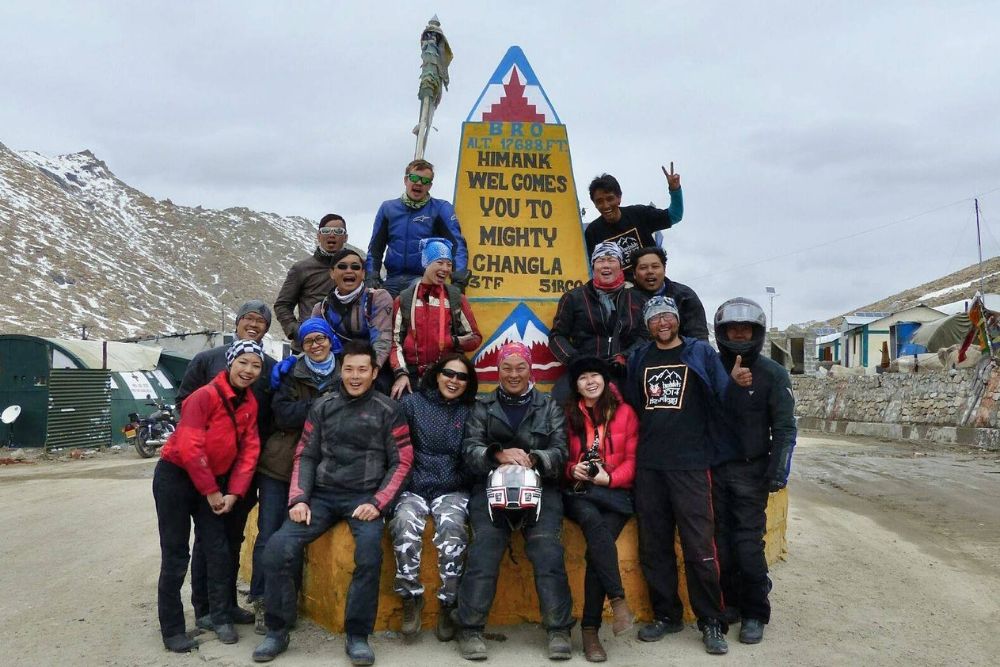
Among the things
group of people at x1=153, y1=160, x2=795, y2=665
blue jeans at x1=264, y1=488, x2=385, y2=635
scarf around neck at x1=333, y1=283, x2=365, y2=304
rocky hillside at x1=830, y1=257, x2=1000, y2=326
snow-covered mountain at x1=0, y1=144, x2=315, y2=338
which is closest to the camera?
blue jeans at x1=264, y1=488, x2=385, y2=635

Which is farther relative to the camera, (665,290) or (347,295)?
(665,290)

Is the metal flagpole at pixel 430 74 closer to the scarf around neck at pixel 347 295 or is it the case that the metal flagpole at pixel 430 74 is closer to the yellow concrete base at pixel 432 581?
the scarf around neck at pixel 347 295

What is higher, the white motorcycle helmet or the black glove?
the black glove

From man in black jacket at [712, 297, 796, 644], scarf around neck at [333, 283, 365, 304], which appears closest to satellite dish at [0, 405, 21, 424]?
scarf around neck at [333, 283, 365, 304]

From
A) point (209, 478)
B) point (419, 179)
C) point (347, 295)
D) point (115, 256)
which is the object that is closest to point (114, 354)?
point (419, 179)

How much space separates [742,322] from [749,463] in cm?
82

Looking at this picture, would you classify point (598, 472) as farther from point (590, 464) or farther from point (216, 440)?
point (216, 440)

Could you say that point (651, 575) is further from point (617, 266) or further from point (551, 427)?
point (617, 266)

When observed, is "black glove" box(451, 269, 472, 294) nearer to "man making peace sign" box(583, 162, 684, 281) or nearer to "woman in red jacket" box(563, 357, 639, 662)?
"man making peace sign" box(583, 162, 684, 281)

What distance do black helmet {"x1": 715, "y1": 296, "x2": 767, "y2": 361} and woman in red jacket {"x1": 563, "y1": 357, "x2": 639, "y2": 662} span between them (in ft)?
2.31

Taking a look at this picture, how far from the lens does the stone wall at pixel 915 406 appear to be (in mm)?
15914

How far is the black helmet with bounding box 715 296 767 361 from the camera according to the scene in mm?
4480

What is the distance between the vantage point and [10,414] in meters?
15.8

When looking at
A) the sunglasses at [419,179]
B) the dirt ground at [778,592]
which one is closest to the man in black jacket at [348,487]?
the dirt ground at [778,592]
